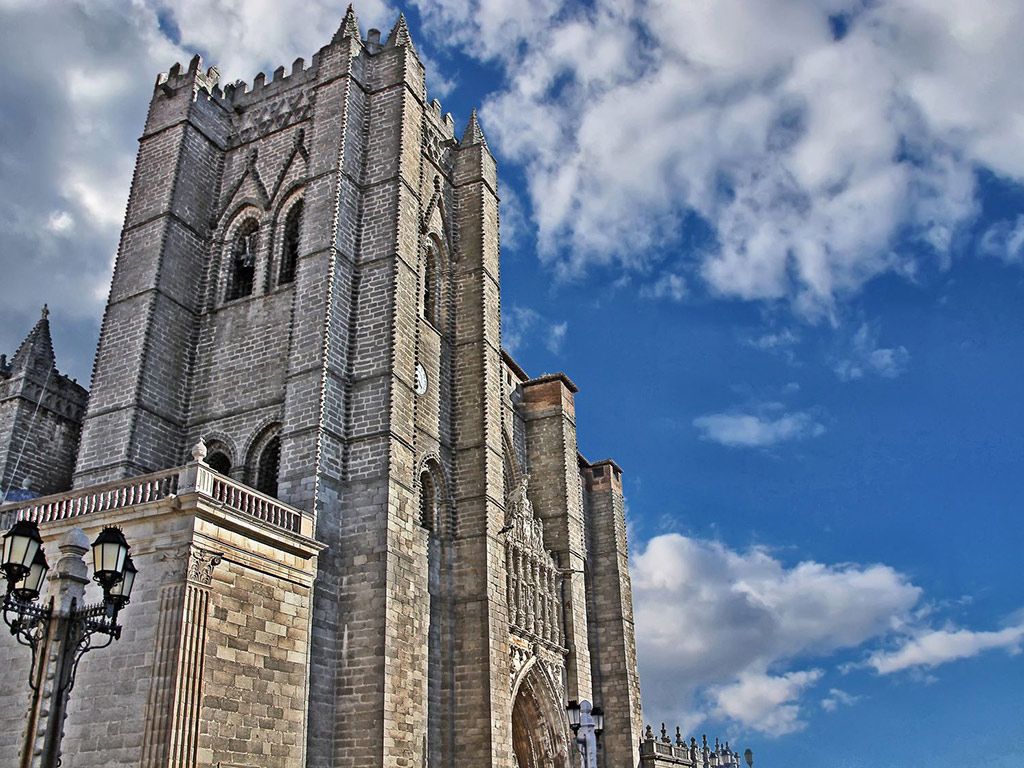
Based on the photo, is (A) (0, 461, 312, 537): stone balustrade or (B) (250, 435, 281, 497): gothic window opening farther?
(B) (250, 435, 281, 497): gothic window opening

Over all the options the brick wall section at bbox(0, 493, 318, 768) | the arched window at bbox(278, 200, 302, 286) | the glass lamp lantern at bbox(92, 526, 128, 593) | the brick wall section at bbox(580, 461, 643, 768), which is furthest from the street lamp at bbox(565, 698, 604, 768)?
the arched window at bbox(278, 200, 302, 286)

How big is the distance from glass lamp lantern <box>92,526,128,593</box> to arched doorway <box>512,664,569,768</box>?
16627 mm

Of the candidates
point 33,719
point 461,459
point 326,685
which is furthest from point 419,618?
point 33,719

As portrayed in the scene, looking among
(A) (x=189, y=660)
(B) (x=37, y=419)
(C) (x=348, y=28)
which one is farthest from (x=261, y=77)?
(A) (x=189, y=660)

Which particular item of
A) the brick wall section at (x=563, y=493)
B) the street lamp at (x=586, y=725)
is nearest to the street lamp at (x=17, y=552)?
the street lamp at (x=586, y=725)

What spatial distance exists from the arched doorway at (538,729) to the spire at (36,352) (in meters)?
14.0

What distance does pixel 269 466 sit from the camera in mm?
20125

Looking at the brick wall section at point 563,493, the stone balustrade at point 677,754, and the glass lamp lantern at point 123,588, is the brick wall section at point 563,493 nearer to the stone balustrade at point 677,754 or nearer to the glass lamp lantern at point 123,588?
the stone balustrade at point 677,754

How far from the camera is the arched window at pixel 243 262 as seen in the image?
22969mm

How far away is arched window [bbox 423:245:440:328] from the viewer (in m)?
23.6

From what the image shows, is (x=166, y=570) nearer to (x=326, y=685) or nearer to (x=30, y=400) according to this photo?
(x=326, y=685)

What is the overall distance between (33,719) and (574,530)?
19.0 metres

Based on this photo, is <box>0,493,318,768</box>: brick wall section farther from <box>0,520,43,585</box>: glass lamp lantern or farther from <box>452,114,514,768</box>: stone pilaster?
<box>452,114,514,768</box>: stone pilaster

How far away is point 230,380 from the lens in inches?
834
